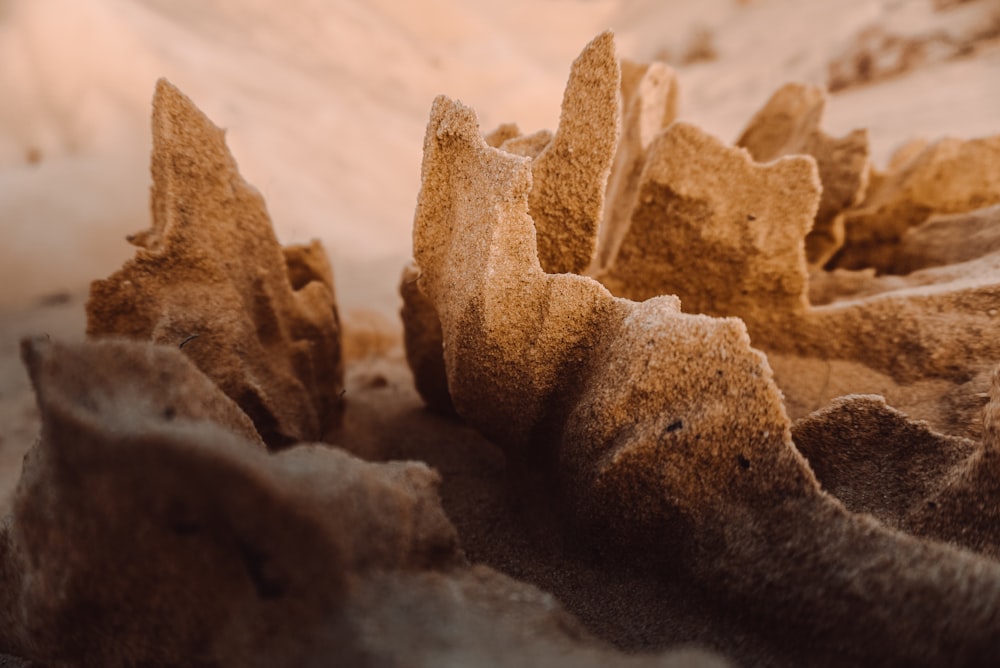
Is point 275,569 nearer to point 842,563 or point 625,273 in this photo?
point 842,563

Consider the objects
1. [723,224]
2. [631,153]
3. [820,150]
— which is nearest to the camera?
[723,224]

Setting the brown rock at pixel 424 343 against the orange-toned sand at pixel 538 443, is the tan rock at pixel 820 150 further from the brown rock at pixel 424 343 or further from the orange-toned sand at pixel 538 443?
the brown rock at pixel 424 343

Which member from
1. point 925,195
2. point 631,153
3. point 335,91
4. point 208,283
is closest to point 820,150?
point 925,195

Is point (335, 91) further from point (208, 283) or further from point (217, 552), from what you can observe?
point (217, 552)

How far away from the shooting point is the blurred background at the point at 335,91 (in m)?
2.51

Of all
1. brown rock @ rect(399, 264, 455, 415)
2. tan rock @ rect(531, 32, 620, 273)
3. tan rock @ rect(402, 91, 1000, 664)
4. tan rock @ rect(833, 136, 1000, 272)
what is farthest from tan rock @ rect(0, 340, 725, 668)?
tan rock @ rect(833, 136, 1000, 272)

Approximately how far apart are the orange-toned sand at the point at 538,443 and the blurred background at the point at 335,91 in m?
0.93

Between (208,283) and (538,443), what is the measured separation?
71 cm

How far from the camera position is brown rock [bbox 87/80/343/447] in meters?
0.91

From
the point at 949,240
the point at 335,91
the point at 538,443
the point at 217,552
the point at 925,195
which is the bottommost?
the point at 217,552

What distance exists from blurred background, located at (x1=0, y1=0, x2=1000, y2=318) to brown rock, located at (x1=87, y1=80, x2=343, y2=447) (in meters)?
0.79

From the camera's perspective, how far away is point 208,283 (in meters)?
0.97

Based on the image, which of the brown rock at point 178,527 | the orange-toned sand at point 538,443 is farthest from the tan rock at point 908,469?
the brown rock at point 178,527

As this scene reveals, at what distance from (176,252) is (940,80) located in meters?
6.00
